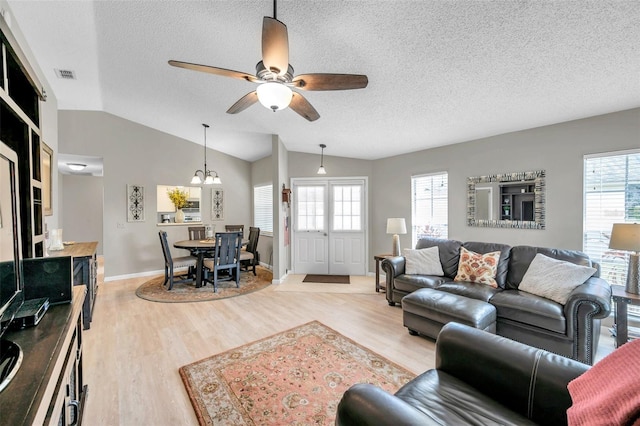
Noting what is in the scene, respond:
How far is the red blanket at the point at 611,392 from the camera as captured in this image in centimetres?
75

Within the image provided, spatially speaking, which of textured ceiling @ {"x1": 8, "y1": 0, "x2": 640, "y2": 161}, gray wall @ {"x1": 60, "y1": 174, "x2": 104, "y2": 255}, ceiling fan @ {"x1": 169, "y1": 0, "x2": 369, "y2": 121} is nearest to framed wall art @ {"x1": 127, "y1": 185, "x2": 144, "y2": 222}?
textured ceiling @ {"x1": 8, "y1": 0, "x2": 640, "y2": 161}

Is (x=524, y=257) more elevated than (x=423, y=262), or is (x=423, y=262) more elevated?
(x=524, y=257)

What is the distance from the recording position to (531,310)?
2443mm

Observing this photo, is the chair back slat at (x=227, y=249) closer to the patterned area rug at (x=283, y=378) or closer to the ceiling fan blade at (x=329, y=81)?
the patterned area rug at (x=283, y=378)

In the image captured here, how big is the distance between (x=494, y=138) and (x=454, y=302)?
102 inches

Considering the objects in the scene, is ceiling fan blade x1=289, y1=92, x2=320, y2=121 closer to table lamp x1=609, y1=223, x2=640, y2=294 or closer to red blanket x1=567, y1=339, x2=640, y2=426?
red blanket x1=567, y1=339, x2=640, y2=426

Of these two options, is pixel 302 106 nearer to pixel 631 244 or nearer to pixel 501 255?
pixel 501 255

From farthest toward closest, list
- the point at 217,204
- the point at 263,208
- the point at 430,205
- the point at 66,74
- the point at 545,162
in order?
the point at 263,208
the point at 217,204
the point at 430,205
the point at 66,74
the point at 545,162

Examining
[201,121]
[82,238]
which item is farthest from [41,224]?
[82,238]

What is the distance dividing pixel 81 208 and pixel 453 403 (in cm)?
947

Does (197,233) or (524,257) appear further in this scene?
(197,233)

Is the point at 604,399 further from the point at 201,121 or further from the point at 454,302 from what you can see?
the point at 201,121

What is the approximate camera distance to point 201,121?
15.4ft

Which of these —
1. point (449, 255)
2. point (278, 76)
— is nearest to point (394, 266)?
point (449, 255)
